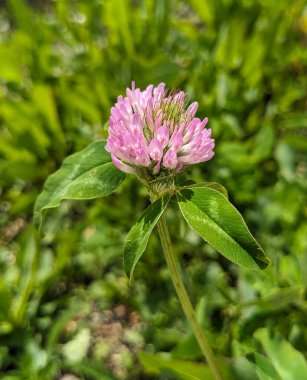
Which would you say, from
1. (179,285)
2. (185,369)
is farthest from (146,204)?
(179,285)

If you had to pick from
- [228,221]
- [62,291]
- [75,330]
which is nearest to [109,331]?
[75,330]

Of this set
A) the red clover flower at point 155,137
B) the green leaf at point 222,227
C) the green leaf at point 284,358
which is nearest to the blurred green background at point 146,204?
the green leaf at point 284,358

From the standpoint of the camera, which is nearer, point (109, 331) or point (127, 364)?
point (127, 364)

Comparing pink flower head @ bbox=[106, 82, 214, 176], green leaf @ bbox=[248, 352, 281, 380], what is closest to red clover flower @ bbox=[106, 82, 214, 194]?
pink flower head @ bbox=[106, 82, 214, 176]

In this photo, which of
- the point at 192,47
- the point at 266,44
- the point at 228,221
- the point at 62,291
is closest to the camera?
the point at 228,221

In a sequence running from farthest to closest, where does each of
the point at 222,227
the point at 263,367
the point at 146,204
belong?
the point at 146,204 < the point at 263,367 < the point at 222,227

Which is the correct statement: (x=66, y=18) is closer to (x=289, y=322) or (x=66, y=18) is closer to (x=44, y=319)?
(x=44, y=319)

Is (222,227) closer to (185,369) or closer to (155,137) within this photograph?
(155,137)
